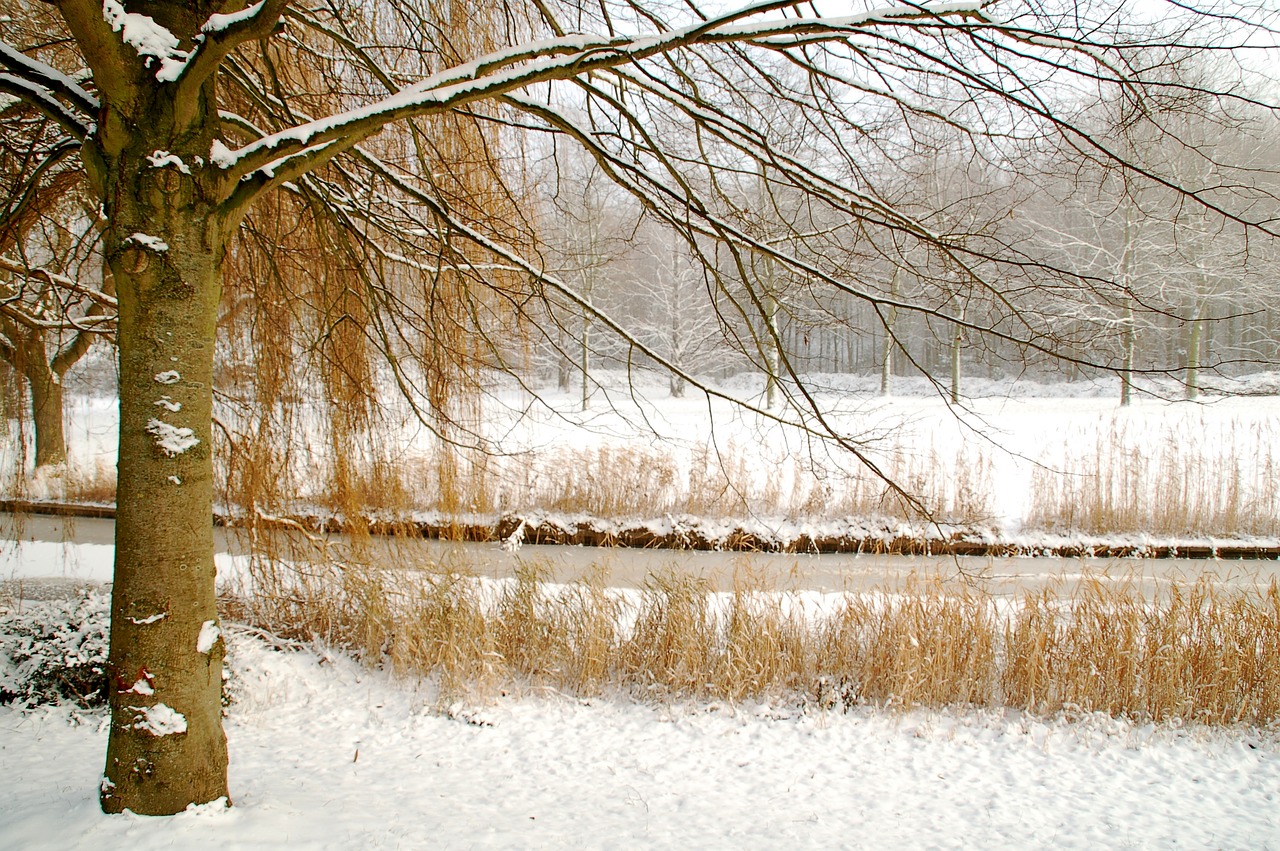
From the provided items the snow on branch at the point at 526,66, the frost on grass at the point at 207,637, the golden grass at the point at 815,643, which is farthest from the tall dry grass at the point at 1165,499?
the frost on grass at the point at 207,637

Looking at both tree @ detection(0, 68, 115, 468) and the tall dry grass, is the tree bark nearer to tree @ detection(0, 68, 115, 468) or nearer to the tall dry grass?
tree @ detection(0, 68, 115, 468)

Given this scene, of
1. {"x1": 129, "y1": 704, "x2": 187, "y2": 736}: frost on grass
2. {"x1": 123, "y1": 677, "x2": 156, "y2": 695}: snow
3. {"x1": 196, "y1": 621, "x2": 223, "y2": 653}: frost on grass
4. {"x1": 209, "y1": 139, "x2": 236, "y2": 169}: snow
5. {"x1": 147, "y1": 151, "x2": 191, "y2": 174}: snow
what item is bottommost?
Result: {"x1": 129, "y1": 704, "x2": 187, "y2": 736}: frost on grass

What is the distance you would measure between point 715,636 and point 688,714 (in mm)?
496

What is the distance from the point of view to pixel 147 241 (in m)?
1.88

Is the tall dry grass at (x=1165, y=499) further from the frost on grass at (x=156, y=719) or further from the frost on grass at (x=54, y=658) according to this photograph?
the frost on grass at (x=54, y=658)

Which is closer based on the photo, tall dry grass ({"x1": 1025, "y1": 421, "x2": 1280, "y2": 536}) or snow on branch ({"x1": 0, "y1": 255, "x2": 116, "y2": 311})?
snow on branch ({"x1": 0, "y1": 255, "x2": 116, "y2": 311})

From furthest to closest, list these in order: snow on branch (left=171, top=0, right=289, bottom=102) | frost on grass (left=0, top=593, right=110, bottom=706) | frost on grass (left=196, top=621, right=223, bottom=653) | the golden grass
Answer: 1. the golden grass
2. frost on grass (left=0, top=593, right=110, bottom=706)
3. frost on grass (left=196, top=621, right=223, bottom=653)
4. snow on branch (left=171, top=0, right=289, bottom=102)

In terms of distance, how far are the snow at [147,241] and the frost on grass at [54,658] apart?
2.78m

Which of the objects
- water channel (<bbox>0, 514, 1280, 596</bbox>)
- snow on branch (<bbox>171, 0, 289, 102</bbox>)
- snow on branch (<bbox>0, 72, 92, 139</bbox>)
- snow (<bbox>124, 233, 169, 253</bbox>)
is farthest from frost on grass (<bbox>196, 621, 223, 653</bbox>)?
water channel (<bbox>0, 514, 1280, 596</bbox>)

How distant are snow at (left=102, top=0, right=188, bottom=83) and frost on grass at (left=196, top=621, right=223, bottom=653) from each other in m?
1.46

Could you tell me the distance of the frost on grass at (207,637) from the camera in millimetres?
2037

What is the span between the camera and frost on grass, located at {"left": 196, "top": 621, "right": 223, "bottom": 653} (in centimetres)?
204

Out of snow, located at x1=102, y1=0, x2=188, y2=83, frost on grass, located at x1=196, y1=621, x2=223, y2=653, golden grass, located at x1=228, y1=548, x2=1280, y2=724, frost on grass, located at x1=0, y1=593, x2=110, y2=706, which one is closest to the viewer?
snow, located at x1=102, y1=0, x2=188, y2=83

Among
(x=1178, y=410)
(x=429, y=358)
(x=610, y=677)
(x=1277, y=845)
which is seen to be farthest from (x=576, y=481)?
(x=1178, y=410)
